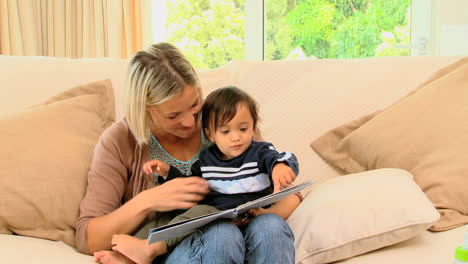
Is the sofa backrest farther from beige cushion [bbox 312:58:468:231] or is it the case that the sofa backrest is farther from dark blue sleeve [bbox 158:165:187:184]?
dark blue sleeve [bbox 158:165:187:184]

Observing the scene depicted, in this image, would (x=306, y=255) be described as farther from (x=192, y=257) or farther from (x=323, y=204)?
(x=192, y=257)

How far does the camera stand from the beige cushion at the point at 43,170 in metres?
1.40

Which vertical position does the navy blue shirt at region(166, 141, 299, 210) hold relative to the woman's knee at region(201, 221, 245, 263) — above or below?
above

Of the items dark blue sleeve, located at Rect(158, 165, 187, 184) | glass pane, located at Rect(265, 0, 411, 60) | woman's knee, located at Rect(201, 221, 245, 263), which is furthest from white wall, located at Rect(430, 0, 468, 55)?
woman's knee, located at Rect(201, 221, 245, 263)

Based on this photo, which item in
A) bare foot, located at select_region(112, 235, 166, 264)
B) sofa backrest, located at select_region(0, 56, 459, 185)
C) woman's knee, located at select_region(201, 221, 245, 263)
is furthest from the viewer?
sofa backrest, located at select_region(0, 56, 459, 185)

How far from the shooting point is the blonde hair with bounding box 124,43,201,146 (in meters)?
1.38

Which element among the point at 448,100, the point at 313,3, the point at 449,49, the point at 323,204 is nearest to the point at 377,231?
the point at 323,204

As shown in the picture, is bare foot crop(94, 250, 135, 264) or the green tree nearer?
bare foot crop(94, 250, 135, 264)

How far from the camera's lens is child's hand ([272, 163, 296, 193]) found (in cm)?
122

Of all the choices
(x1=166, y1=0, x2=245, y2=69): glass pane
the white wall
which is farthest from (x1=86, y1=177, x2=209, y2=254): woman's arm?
(x1=166, y1=0, x2=245, y2=69): glass pane

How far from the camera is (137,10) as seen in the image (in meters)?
3.39

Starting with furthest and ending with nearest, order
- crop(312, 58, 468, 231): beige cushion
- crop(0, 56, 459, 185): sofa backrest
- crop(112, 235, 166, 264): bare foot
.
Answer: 1. crop(0, 56, 459, 185): sofa backrest
2. crop(312, 58, 468, 231): beige cushion
3. crop(112, 235, 166, 264): bare foot

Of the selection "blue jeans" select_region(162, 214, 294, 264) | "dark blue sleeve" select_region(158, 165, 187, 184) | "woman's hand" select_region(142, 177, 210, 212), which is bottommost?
"blue jeans" select_region(162, 214, 294, 264)

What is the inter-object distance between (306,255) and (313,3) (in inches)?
94.4
